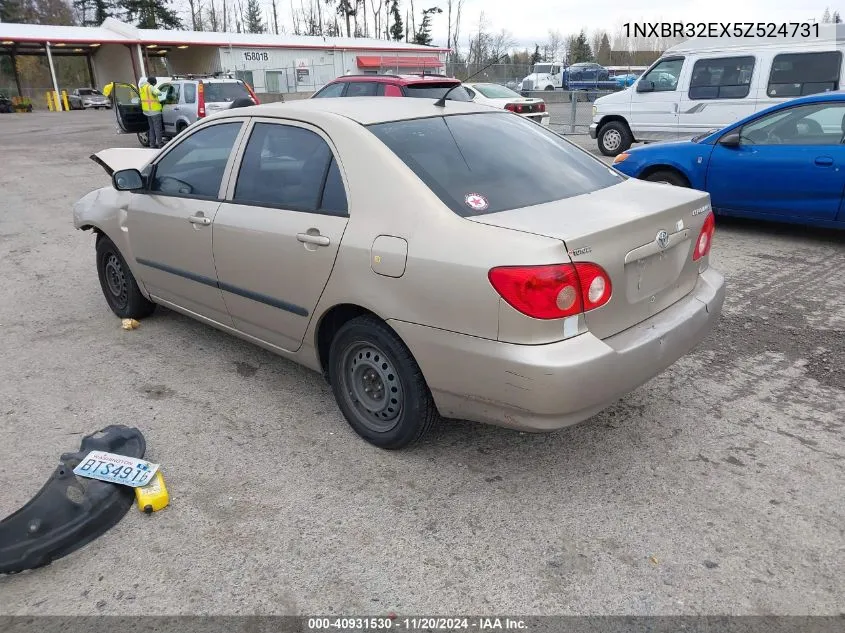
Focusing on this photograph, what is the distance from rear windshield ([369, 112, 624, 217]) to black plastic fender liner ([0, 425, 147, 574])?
1913mm

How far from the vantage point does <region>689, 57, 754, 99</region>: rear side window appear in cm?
1124

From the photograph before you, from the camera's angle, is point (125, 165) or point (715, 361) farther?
point (125, 165)

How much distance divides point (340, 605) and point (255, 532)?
1.85 ft

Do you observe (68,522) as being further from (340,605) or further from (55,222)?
(55,222)

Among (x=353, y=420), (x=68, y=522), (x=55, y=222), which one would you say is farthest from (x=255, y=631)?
(x=55, y=222)

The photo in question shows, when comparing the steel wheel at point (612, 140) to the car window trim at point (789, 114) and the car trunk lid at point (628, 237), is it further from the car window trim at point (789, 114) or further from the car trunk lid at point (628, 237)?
the car trunk lid at point (628, 237)

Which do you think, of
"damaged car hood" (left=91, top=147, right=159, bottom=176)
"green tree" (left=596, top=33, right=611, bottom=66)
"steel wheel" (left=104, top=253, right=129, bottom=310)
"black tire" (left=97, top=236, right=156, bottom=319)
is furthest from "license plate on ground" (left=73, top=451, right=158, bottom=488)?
"green tree" (left=596, top=33, right=611, bottom=66)

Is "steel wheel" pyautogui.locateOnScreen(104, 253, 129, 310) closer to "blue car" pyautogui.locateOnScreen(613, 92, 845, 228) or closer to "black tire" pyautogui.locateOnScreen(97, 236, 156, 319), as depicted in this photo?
"black tire" pyautogui.locateOnScreen(97, 236, 156, 319)

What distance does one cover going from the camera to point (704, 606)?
7.50 feet

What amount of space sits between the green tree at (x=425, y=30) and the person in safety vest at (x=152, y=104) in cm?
6583

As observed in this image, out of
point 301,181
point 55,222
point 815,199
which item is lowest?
point 55,222

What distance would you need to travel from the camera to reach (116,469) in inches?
116

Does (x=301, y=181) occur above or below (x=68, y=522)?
above

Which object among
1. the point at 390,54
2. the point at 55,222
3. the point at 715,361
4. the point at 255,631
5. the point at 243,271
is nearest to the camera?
the point at 255,631
